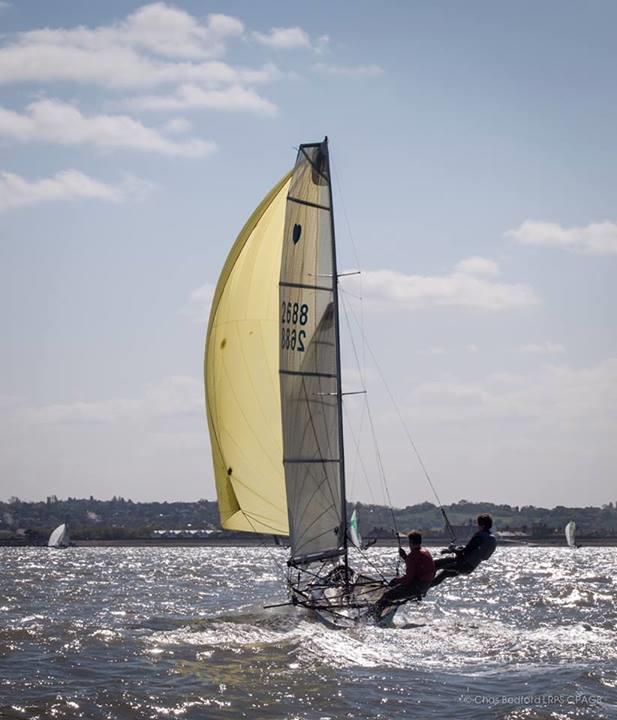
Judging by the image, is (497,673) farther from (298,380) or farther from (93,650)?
(298,380)

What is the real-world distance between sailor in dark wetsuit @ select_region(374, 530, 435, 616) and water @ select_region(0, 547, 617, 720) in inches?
22.1

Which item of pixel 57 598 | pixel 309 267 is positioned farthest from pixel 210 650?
pixel 57 598

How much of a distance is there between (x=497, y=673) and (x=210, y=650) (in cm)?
413

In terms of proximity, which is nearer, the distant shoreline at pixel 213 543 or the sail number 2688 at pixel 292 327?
the sail number 2688 at pixel 292 327

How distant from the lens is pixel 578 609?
26.4 metres

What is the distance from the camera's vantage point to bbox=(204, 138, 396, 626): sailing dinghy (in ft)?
69.4

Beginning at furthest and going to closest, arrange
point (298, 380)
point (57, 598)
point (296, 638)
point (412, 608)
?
1. point (57, 598)
2. point (412, 608)
3. point (298, 380)
4. point (296, 638)

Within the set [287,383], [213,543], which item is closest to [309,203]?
[287,383]

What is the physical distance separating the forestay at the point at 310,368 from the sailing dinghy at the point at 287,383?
0.06ft

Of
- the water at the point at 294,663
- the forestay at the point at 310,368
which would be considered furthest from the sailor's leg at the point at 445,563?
the forestay at the point at 310,368

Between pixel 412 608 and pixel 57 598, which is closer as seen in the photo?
pixel 412 608

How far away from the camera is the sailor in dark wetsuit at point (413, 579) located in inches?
779

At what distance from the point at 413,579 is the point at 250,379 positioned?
190 inches

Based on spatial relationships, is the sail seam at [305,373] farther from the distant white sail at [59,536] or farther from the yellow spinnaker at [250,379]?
the distant white sail at [59,536]
